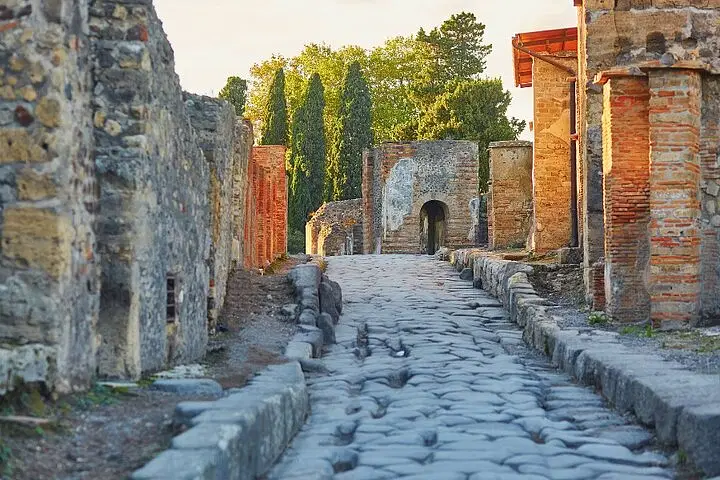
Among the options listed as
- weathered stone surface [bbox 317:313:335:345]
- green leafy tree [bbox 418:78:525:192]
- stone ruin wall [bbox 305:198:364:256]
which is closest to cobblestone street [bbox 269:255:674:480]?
weathered stone surface [bbox 317:313:335:345]

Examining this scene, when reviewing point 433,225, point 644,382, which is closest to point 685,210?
point 644,382

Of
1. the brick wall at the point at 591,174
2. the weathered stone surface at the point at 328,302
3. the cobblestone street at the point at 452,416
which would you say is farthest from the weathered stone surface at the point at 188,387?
the brick wall at the point at 591,174

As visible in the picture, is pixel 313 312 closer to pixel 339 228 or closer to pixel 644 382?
pixel 644 382

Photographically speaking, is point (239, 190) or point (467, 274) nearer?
point (239, 190)

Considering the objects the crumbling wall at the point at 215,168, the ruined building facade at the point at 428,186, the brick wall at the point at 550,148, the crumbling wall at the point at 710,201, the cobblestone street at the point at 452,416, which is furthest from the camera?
the ruined building facade at the point at 428,186

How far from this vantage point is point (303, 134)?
4450cm

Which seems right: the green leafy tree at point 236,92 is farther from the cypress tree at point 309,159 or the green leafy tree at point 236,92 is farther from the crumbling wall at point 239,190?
the crumbling wall at point 239,190

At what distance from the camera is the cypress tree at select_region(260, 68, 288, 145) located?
45656mm

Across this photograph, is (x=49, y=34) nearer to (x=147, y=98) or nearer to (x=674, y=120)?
(x=147, y=98)

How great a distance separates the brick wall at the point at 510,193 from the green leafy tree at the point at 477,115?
16.6 metres

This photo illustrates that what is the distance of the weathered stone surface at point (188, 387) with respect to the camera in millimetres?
6129

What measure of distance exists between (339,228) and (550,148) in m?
16.5

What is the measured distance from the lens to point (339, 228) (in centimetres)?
3647

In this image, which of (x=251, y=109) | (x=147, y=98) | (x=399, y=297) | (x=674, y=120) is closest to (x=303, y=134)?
(x=251, y=109)
